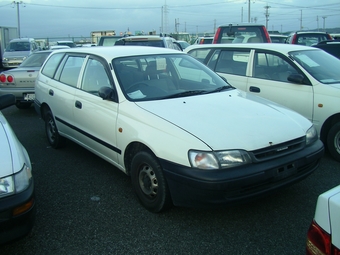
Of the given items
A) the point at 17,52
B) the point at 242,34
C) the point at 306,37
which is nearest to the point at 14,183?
the point at 242,34

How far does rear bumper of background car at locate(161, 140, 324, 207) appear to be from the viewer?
9.45ft

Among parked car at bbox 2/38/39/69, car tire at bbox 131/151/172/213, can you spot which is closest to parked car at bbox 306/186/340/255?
car tire at bbox 131/151/172/213

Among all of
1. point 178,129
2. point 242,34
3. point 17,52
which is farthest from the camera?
point 17,52

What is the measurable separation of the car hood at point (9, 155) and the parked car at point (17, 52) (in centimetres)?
1694

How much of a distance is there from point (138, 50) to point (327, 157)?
10.1 feet

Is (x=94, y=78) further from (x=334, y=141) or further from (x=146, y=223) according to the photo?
(x=334, y=141)

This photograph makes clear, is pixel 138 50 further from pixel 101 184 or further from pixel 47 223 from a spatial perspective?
pixel 47 223

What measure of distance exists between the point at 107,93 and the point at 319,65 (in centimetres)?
345

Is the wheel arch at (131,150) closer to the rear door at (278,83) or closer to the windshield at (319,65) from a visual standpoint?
the rear door at (278,83)

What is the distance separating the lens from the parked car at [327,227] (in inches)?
63.7

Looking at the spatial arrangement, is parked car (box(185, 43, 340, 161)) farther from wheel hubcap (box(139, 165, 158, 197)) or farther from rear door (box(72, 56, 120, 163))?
wheel hubcap (box(139, 165, 158, 197))

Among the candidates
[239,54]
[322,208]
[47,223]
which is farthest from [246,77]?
[322,208]

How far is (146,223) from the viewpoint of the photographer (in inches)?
130

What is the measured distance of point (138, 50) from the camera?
180 inches
